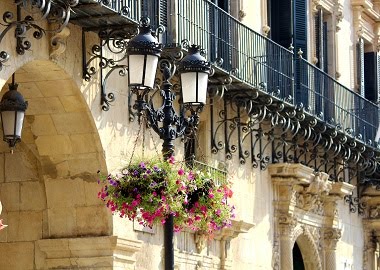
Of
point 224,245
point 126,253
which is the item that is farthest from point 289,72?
point 126,253

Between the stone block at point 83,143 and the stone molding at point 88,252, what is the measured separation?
1081mm

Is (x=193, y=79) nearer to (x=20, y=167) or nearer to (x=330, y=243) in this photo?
(x=20, y=167)

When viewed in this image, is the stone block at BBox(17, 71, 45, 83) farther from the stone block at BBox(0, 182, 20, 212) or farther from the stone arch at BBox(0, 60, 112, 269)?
the stone block at BBox(0, 182, 20, 212)

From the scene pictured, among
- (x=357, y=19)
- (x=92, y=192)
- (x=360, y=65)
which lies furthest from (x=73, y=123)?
(x=357, y=19)

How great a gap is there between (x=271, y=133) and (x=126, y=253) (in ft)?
19.4

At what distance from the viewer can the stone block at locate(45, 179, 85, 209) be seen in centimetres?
1762

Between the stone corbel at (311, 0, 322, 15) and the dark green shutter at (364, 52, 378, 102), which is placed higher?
the stone corbel at (311, 0, 322, 15)

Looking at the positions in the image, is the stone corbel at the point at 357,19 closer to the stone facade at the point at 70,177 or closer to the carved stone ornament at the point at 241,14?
the carved stone ornament at the point at 241,14

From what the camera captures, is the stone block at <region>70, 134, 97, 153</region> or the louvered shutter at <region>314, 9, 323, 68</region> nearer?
the stone block at <region>70, 134, 97, 153</region>

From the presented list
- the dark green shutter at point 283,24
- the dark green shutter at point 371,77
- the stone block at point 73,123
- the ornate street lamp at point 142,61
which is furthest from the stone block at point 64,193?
the dark green shutter at point 371,77

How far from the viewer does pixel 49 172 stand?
17.8 metres

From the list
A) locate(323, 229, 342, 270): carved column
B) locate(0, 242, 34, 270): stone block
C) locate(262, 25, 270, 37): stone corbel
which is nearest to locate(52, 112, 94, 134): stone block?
locate(0, 242, 34, 270): stone block

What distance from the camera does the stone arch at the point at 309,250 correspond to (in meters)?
25.9

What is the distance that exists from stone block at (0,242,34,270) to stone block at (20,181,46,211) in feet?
1.60
